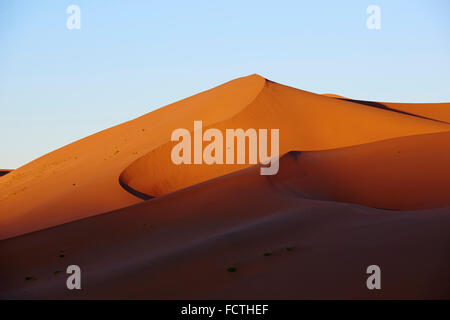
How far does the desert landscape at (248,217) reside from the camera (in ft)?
28.3

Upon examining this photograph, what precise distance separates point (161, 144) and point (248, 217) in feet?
39.4

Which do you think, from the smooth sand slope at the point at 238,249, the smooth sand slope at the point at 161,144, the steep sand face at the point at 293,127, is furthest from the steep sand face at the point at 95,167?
the smooth sand slope at the point at 238,249

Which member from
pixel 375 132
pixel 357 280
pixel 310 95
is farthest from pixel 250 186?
pixel 310 95

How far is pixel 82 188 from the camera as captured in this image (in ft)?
67.8

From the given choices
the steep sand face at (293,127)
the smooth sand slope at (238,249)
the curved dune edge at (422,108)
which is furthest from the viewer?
the curved dune edge at (422,108)

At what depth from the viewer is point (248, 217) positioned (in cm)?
1328

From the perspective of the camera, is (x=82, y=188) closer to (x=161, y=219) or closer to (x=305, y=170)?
(x=161, y=219)

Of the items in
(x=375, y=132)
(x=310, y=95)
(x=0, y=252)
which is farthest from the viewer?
(x=310, y=95)

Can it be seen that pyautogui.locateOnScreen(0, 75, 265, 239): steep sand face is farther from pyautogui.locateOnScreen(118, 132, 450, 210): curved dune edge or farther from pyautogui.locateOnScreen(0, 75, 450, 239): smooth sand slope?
pyautogui.locateOnScreen(118, 132, 450, 210): curved dune edge

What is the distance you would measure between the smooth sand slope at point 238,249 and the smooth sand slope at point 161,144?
3.90 m

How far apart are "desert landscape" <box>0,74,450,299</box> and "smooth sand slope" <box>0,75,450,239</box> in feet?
0.37

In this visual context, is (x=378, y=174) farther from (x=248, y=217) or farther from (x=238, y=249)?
(x=238, y=249)

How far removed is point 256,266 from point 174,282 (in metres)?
1.49

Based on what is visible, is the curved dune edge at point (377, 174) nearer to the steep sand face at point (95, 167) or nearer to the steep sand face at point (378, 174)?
the steep sand face at point (378, 174)
